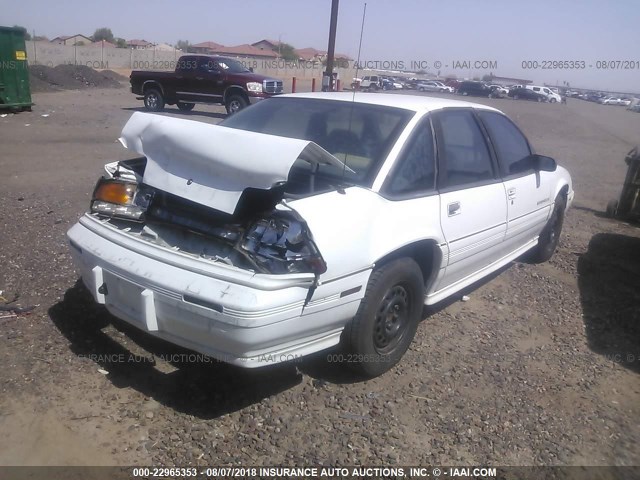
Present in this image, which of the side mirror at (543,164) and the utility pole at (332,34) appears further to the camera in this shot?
the utility pole at (332,34)

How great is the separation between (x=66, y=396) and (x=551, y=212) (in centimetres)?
437

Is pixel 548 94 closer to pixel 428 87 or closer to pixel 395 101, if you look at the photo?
pixel 428 87

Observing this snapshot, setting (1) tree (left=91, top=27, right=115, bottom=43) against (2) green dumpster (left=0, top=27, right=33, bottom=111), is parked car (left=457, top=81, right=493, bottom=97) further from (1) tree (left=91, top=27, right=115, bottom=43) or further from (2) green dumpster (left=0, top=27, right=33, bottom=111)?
(1) tree (left=91, top=27, right=115, bottom=43)

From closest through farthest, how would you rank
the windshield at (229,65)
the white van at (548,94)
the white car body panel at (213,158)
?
the white car body panel at (213,158)
the windshield at (229,65)
the white van at (548,94)

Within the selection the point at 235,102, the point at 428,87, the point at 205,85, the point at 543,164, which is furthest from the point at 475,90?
the point at 543,164

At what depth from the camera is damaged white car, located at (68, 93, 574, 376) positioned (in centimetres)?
263

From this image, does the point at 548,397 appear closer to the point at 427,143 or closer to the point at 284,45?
the point at 427,143

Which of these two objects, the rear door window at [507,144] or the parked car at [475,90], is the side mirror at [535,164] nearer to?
the rear door window at [507,144]

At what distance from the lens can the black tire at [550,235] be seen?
535cm

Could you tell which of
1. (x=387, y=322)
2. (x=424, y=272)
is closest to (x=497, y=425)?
(x=387, y=322)

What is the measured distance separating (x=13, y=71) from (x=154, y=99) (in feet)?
14.3

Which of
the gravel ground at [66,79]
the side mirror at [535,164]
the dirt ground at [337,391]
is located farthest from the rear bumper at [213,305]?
the gravel ground at [66,79]

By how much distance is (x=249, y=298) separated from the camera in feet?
8.18

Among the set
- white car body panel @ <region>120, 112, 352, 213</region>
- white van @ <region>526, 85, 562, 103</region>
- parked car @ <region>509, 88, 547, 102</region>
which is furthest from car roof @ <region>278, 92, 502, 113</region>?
parked car @ <region>509, 88, 547, 102</region>
